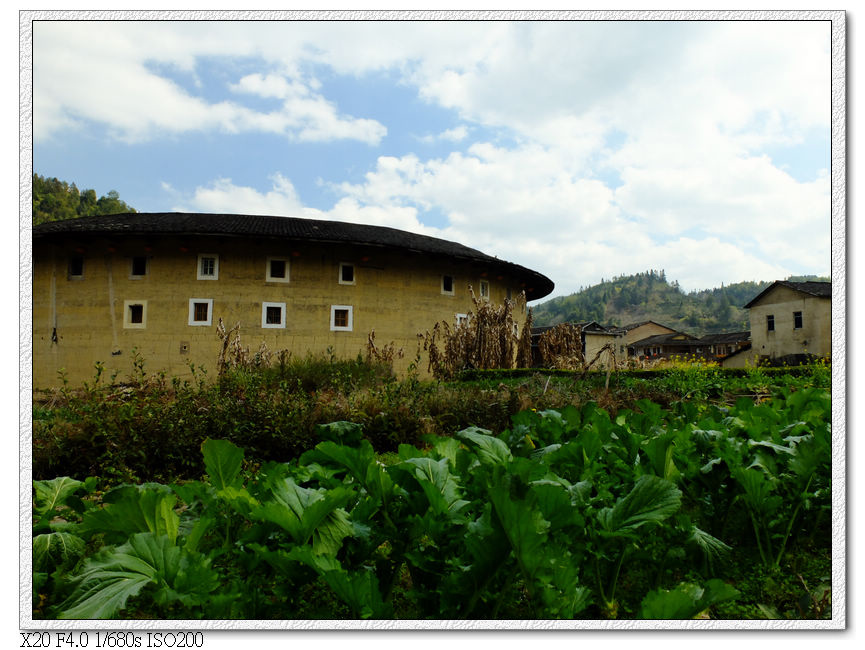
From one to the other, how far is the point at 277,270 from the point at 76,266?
6093 mm

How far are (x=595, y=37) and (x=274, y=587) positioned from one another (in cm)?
269

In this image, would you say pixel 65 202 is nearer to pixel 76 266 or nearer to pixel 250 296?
pixel 76 266

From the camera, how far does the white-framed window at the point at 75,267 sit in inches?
611

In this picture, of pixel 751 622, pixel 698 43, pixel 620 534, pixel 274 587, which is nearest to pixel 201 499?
pixel 274 587

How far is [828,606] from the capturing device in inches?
73.7

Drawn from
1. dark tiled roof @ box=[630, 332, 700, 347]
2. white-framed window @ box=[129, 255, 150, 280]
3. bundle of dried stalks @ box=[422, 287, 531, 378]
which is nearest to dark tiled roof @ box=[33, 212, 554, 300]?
white-framed window @ box=[129, 255, 150, 280]

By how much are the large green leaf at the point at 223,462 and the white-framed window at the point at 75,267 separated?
657 inches

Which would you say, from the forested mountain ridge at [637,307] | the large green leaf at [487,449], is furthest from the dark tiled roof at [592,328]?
the large green leaf at [487,449]

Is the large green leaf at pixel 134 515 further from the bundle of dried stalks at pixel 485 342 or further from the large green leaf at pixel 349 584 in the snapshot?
the bundle of dried stalks at pixel 485 342

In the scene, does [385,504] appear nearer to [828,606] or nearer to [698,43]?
[828,606]

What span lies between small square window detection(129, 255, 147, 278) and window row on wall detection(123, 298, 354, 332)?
91 cm

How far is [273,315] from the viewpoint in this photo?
749 inches

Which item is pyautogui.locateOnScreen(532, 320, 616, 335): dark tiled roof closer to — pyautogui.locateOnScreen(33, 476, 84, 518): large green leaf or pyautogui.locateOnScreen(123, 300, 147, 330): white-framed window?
pyautogui.locateOnScreen(33, 476, 84, 518): large green leaf

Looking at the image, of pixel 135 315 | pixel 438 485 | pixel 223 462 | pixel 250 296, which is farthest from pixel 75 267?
pixel 438 485
